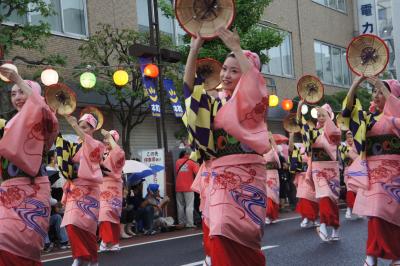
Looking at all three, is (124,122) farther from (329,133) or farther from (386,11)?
(386,11)

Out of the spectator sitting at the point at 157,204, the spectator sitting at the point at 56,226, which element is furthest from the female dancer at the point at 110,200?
the spectator sitting at the point at 157,204

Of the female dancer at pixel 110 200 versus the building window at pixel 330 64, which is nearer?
the female dancer at pixel 110 200

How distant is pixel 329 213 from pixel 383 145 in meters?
3.78

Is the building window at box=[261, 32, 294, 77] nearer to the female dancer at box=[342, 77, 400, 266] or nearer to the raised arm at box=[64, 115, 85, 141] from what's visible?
the raised arm at box=[64, 115, 85, 141]

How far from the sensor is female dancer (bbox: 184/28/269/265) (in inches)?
170

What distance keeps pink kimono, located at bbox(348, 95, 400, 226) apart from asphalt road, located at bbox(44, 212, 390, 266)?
4.66 feet

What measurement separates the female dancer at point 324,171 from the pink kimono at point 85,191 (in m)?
3.58

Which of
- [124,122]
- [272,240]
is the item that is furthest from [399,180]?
[124,122]

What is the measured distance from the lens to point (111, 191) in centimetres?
1020

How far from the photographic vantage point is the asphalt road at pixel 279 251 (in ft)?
25.9

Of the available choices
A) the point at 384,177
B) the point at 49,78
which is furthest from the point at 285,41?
the point at 384,177

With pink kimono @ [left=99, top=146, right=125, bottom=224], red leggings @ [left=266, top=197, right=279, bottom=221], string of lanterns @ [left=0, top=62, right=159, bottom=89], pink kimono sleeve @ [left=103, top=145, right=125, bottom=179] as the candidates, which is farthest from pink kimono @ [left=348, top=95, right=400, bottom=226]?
red leggings @ [left=266, top=197, right=279, bottom=221]

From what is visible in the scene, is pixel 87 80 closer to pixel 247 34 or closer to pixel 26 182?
pixel 26 182

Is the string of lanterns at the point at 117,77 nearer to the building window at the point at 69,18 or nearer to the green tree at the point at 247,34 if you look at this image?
the green tree at the point at 247,34
